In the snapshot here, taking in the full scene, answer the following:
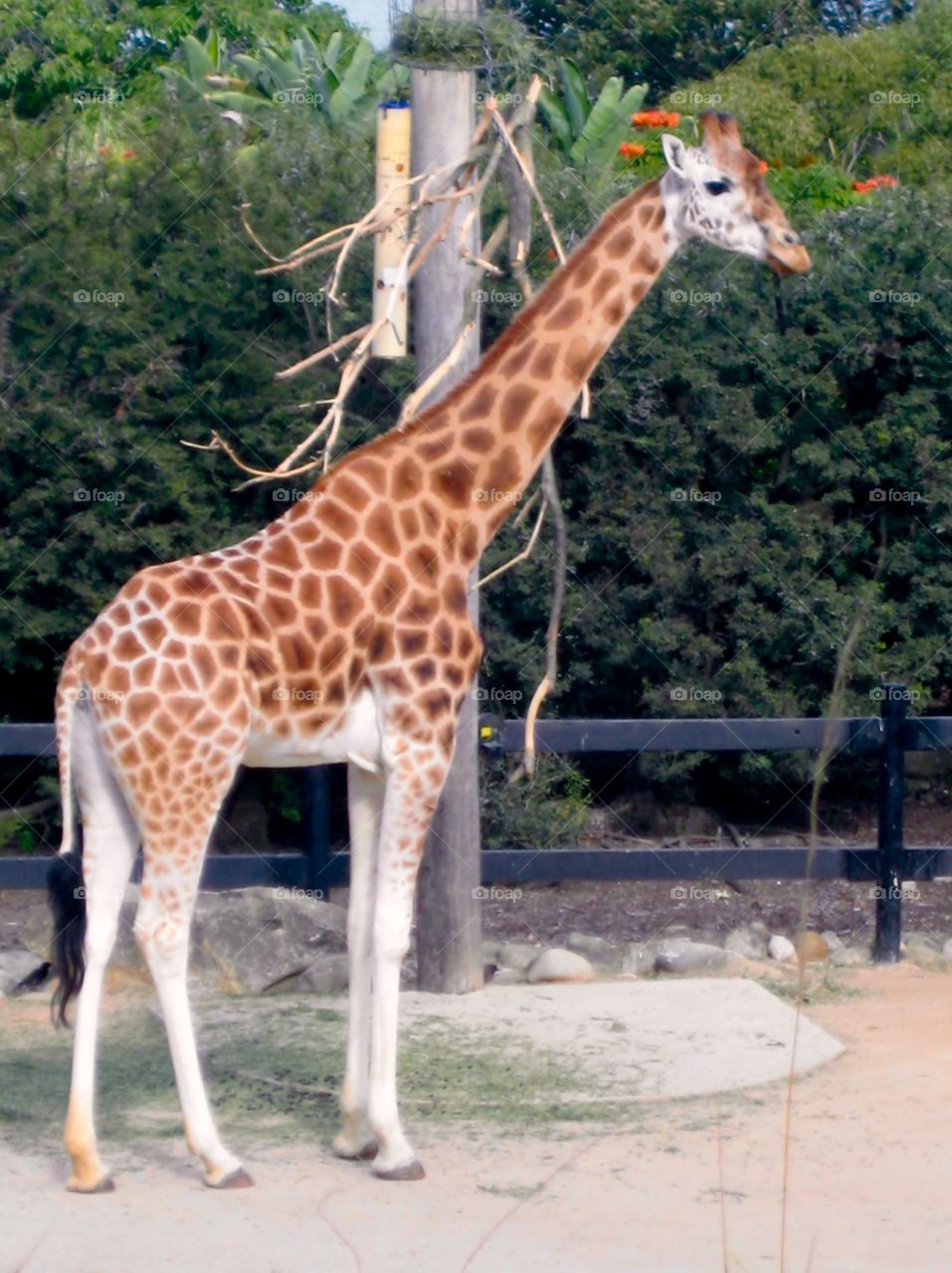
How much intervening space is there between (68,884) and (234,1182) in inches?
36.1

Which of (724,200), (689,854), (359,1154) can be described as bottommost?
(359,1154)

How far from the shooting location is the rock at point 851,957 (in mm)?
7152

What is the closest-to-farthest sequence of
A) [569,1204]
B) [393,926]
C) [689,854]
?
1. [569,1204]
2. [393,926]
3. [689,854]

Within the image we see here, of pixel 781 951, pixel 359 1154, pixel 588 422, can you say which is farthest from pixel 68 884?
pixel 588 422

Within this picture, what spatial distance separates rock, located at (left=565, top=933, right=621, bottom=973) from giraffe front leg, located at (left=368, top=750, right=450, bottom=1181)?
2628 millimetres

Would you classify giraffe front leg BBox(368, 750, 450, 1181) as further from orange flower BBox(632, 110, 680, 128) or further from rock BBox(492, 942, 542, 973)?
orange flower BBox(632, 110, 680, 128)

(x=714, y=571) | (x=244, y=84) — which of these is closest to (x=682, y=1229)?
(x=714, y=571)

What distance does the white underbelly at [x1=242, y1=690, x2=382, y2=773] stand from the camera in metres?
4.64

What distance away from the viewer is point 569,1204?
4.34m

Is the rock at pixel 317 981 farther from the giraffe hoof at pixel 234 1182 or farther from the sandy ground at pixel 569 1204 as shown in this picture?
the giraffe hoof at pixel 234 1182

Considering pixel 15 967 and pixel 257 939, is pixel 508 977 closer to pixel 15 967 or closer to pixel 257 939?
pixel 257 939

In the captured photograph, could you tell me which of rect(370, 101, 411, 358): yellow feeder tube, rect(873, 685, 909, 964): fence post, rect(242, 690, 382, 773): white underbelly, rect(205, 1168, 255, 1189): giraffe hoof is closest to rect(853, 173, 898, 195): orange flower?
rect(873, 685, 909, 964): fence post

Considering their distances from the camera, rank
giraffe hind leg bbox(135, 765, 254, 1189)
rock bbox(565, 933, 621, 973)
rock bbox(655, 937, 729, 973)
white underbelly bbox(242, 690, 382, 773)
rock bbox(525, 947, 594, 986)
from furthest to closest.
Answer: rock bbox(565, 933, 621, 973)
rock bbox(655, 937, 729, 973)
rock bbox(525, 947, 594, 986)
white underbelly bbox(242, 690, 382, 773)
giraffe hind leg bbox(135, 765, 254, 1189)

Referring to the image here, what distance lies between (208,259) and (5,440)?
4.56 feet
